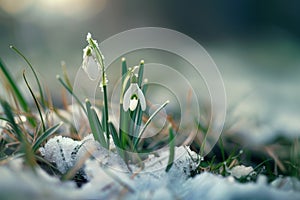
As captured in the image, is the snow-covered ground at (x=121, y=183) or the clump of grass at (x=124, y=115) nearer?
the snow-covered ground at (x=121, y=183)

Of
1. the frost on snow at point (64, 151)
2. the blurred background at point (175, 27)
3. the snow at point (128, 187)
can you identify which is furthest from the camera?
the blurred background at point (175, 27)

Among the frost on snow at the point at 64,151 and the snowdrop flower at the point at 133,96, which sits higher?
the snowdrop flower at the point at 133,96

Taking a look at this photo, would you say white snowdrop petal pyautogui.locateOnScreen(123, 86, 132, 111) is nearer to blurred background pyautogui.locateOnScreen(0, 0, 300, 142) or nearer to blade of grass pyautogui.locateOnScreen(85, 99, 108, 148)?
blade of grass pyautogui.locateOnScreen(85, 99, 108, 148)

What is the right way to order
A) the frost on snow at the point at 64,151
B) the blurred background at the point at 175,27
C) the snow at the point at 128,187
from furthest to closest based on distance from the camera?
1. the blurred background at the point at 175,27
2. the frost on snow at the point at 64,151
3. the snow at the point at 128,187

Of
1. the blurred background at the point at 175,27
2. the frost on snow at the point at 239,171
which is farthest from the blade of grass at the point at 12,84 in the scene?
the blurred background at the point at 175,27

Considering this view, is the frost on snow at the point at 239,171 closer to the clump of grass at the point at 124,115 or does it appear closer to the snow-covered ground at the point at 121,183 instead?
the snow-covered ground at the point at 121,183

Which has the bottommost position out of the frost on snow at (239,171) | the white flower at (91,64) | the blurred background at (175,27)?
the frost on snow at (239,171)
